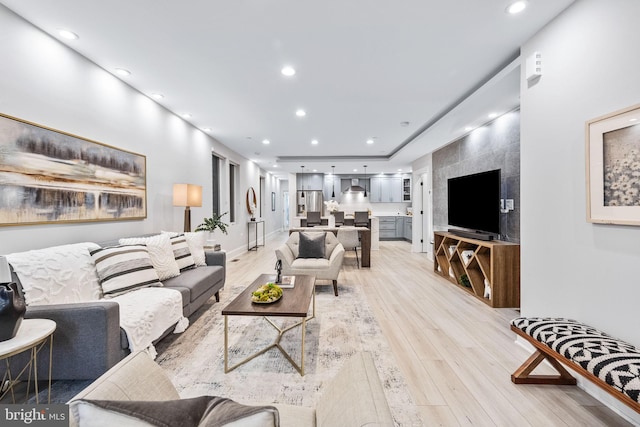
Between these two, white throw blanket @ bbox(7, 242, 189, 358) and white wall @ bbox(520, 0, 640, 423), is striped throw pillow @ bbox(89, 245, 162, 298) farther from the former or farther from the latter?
white wall @ bbox(520, 0, 640, 423)

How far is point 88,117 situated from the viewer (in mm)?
2820

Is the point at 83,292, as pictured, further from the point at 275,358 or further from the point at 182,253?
the point at 275,358

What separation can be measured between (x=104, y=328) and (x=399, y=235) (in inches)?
366

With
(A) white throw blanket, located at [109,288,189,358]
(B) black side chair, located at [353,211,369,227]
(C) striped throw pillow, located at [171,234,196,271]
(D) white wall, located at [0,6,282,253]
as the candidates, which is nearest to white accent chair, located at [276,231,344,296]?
(C) striped throw pillow, located at [171,234,196,271]

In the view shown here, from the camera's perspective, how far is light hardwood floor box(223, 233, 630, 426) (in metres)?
1.73

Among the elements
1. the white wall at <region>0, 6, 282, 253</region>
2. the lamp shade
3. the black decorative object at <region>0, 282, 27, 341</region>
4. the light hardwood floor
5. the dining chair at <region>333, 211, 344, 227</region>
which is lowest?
the light hardwood floor

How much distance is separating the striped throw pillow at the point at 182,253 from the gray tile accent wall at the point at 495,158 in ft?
13.4

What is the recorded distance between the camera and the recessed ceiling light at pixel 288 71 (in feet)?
9.60

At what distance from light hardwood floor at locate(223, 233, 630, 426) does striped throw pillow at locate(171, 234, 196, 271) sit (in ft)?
7.58

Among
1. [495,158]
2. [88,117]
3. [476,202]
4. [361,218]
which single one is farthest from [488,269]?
[88,117]

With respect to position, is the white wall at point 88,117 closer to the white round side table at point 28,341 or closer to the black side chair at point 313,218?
the white round side table at point 28,341

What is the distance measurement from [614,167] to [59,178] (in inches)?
165

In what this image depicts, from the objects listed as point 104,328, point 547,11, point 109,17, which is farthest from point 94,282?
point 547,11

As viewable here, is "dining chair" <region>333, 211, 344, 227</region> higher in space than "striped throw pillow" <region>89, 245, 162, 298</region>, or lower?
higher
